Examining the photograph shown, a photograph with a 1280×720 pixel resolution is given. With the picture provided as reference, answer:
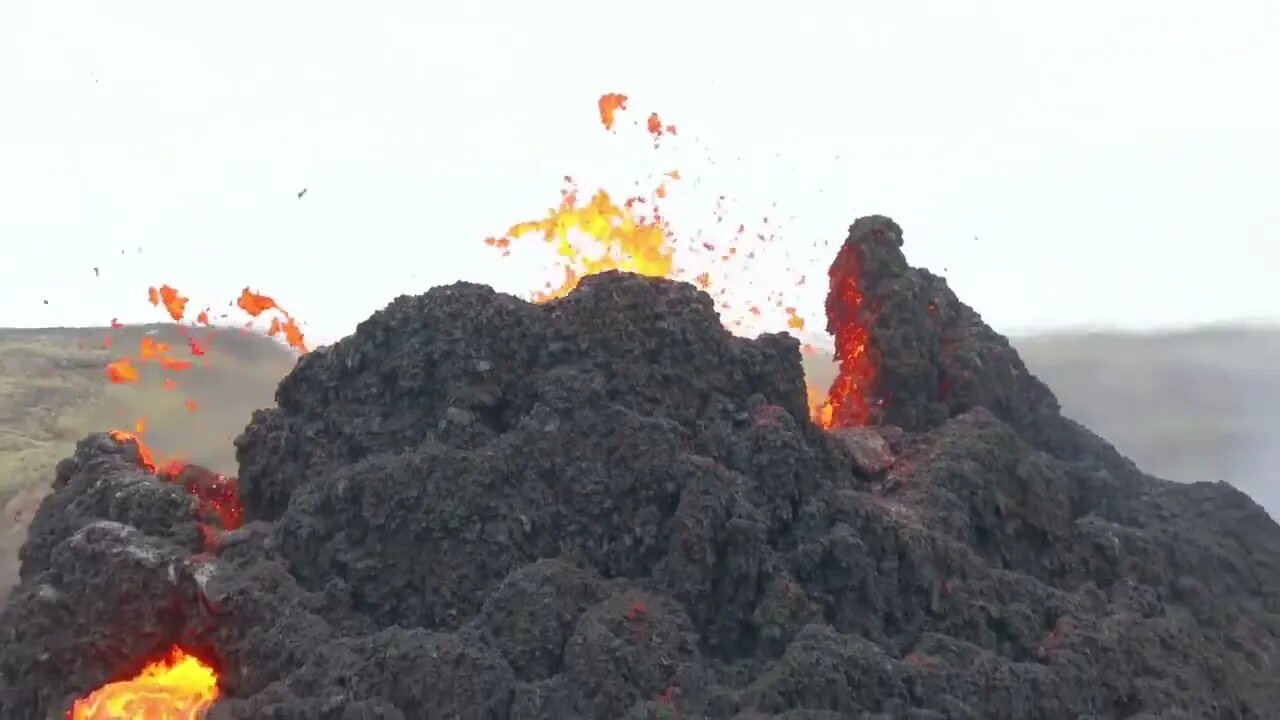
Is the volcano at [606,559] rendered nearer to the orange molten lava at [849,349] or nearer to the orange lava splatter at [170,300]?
the orange molten lava at [849,349]

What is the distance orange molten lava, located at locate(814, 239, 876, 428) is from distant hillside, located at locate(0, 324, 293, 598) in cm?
1874

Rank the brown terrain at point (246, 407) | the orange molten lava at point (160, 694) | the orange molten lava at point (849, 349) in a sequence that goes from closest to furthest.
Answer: the orange molten lava at point (160, 694), the orange molten lava at point (849, 349), the brown terrain at point (246, 407)

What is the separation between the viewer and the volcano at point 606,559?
352 inches

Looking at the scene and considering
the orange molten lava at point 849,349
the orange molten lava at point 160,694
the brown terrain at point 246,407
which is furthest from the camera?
the brown terrain at point 246,407

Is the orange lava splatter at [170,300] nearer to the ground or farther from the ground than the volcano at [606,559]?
farther from the ground

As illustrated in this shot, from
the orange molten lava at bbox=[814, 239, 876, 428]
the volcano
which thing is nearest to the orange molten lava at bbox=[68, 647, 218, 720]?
the volcano

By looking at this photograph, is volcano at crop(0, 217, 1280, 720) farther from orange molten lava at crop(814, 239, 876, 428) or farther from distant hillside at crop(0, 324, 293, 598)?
distant hillside at crop(0, 324, 293, 598)

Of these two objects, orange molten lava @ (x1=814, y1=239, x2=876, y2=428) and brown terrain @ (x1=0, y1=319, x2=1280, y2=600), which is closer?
orange molten lava @ (x1=814, y1=239, x2=876, y2=428)

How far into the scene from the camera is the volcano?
8.95 meters

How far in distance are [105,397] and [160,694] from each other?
28064mm

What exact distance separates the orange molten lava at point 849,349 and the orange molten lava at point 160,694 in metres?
7.57

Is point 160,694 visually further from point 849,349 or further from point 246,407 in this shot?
point 246,407

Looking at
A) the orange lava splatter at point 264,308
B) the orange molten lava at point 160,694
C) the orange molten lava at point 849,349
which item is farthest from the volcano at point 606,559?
the orange lava splatter at point 264,308

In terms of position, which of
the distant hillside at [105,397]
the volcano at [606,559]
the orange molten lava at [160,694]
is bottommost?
the orange molten lava at [160,694]
